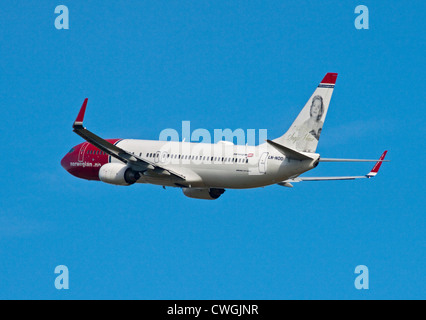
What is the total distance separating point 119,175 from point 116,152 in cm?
279

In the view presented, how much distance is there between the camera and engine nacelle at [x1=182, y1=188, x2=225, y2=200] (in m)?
74.2

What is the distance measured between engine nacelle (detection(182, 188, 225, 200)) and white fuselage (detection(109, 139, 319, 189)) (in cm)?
244

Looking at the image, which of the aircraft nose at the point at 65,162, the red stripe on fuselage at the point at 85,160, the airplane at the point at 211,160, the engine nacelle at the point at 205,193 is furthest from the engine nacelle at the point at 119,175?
the aircraft nose at the point at 65,162

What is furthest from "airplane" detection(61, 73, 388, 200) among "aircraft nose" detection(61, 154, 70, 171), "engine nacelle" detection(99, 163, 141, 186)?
"aircraft nose" detection(61, 154, 70, 171)

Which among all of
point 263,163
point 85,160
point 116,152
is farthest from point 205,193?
point 85,160

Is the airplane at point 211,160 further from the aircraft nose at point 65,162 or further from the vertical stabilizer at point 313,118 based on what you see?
the aircraft nose at point 65,162

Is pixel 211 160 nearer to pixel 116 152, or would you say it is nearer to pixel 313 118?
pixel 116 152

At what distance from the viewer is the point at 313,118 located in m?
66.6

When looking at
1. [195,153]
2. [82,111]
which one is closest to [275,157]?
[195,153]

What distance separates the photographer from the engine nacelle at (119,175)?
7088 centimetres

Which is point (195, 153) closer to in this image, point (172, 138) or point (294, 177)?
point (172, 138)

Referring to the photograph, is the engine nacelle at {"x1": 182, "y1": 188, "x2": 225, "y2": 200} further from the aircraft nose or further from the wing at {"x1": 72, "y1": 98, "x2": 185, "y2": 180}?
the aircraft nose

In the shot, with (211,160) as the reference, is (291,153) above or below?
below

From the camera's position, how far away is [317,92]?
66.5m
